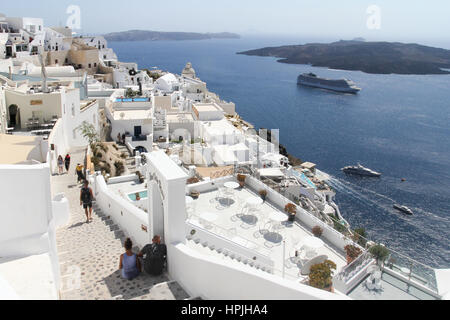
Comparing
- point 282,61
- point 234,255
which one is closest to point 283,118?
point 234,255

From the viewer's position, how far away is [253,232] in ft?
41.1

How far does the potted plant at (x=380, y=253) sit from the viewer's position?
9.23 meters

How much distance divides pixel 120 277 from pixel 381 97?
283 ft

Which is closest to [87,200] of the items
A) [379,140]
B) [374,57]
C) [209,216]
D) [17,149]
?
[17,149]

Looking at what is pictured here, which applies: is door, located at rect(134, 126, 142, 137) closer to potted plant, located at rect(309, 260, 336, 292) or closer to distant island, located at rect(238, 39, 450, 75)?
potted plant, located at rect(309, 260, 336, 292)

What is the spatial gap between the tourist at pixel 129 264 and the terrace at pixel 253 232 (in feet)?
10.6

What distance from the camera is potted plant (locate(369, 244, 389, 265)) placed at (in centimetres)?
923

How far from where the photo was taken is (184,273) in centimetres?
668

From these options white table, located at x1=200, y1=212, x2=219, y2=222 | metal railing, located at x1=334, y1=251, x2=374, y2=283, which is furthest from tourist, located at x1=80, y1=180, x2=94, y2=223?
metal railing, located at x1=334, y1=251, x2=374, y2=283

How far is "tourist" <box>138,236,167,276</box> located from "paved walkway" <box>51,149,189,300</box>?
0.17m

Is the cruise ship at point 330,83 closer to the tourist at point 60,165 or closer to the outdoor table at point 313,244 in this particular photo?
the outdoor table at point 313,244

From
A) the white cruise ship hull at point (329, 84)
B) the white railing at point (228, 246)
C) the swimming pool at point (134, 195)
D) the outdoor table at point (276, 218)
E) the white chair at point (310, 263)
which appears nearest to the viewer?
the white railing at point (228, 246)

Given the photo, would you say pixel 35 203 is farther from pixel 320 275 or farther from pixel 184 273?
pixel 320 275

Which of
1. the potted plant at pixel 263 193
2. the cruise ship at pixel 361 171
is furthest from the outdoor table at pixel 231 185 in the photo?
the cruise ship at pixel 361 171
